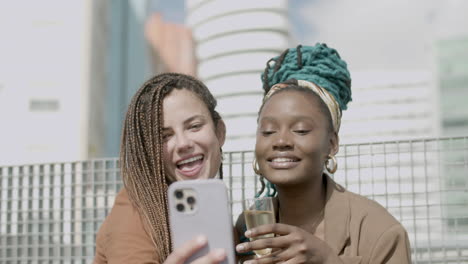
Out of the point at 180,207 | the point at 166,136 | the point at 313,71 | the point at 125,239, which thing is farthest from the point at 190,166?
the point at 313,71

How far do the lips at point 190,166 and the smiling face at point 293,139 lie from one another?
0.79 ft

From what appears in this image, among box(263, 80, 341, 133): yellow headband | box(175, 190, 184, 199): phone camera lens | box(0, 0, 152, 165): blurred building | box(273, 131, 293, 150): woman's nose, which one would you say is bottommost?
box(175, 190, 184, 199): phone camera lens

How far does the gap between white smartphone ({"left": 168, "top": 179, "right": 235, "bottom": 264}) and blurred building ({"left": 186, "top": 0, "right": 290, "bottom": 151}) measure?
2773 cm

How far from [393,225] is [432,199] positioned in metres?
2.26

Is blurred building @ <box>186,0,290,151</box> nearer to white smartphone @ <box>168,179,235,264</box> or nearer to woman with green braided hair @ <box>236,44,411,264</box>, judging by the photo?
woman with green braided hair @ <box>236,44,411,264</box>

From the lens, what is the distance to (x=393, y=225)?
2191mm

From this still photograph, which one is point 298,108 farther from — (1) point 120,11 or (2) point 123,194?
(1) point 120,11

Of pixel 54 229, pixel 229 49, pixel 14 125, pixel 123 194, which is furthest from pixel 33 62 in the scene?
pixel 123 194

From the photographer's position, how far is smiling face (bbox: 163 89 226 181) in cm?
233

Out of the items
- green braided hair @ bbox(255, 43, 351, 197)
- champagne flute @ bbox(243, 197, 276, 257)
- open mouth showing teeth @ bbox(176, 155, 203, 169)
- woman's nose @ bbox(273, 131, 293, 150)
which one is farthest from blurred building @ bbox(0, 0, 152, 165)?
champagne flute @ bbox(243, 197, 276, 257)

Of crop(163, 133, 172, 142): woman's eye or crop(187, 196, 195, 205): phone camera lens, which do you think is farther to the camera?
crop(163, 133, 172, 142): woman's eye

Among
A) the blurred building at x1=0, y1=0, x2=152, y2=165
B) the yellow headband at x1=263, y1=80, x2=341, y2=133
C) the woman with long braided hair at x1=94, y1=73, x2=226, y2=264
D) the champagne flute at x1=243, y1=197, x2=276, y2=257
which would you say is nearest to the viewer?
the champagne flute at x1=243, y1=197, x2=276, y2=257

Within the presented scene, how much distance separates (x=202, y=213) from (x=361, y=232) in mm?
748

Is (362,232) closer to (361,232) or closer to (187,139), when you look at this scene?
(361,232)
